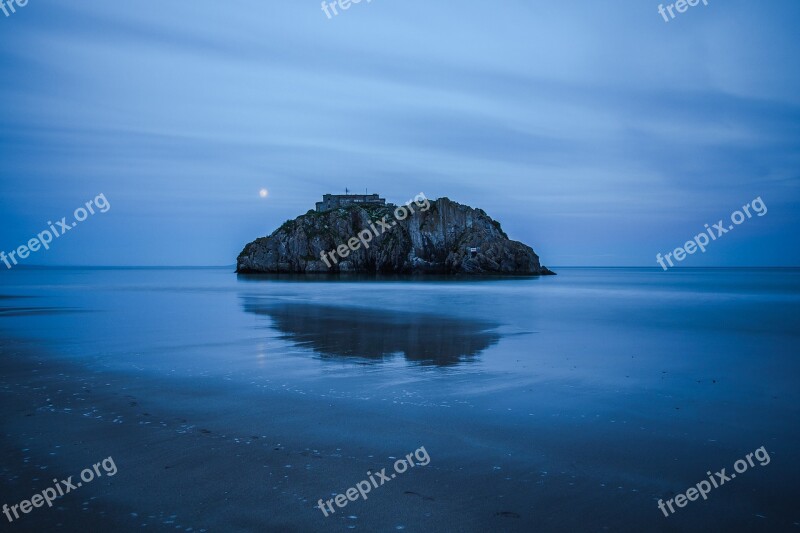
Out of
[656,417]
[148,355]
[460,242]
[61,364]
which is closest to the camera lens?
[656,417]

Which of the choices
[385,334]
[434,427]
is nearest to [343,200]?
[385,334]

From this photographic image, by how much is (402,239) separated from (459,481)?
127533 mm

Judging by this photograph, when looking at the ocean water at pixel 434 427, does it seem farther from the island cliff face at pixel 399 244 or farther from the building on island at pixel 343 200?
the building on island at pixel 343 200

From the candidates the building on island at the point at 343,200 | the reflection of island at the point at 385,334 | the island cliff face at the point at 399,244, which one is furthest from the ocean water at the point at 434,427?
the building on island at the point at 343,200

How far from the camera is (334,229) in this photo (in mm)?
137000

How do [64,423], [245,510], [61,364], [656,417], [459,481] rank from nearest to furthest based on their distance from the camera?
[245,510]
[459,481]
[64,423]
[656,417]
[61,364]

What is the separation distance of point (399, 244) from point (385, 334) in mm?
113219

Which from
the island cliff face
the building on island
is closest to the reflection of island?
the island cliff face

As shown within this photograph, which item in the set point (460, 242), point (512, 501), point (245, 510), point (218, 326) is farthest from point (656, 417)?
point (460, 242)

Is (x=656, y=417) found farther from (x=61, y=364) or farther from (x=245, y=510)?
(x=61, y=364)

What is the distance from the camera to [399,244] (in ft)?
435

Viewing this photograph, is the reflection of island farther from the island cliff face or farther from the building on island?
the building on island

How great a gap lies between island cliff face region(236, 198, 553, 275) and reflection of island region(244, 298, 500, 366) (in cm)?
10160

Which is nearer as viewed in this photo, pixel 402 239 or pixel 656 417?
pixel 656 417
